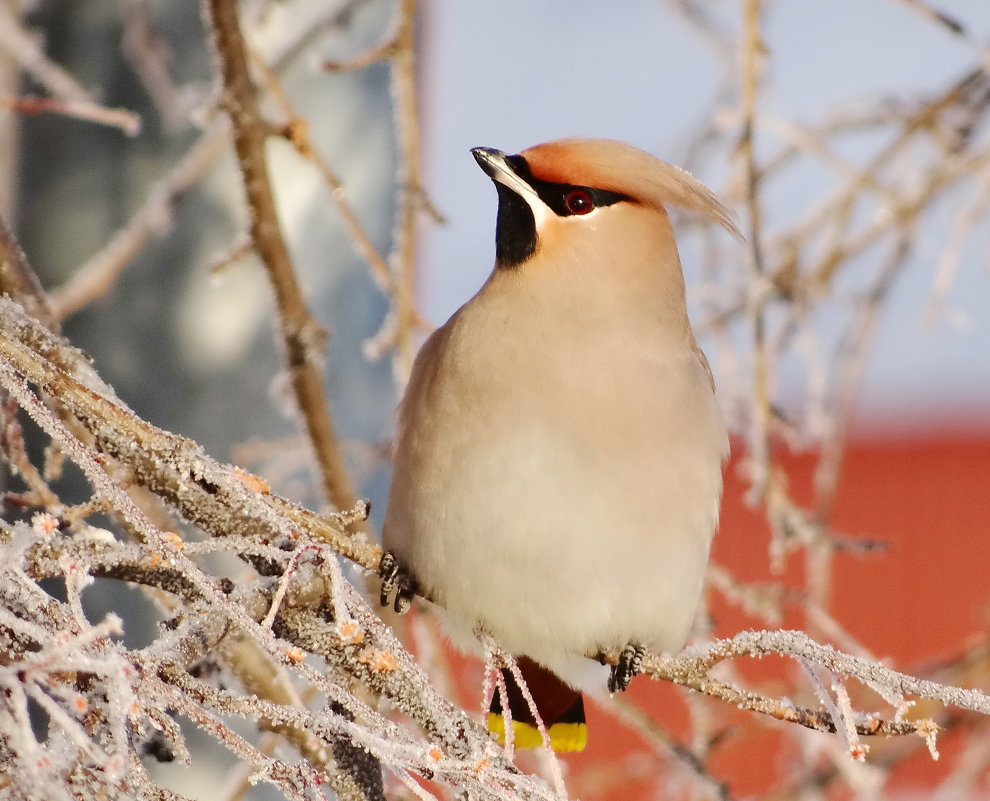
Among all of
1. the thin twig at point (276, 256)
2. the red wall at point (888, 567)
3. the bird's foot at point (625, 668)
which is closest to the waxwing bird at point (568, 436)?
the bird's foot at point (625, 668)

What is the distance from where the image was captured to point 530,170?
1979 millimetres

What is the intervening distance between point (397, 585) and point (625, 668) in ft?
1.15

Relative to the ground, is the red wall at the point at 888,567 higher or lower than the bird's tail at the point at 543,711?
higher

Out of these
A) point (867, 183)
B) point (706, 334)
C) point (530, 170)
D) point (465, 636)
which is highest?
point (867, 183)

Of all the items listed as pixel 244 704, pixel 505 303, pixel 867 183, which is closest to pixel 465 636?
pixel 505 303

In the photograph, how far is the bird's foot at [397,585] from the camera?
6.14ft

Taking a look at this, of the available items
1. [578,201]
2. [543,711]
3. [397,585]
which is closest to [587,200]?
[578,201]

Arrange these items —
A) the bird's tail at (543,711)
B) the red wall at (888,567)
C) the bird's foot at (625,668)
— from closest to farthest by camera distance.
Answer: the bird's foot at (625,668) < the bird's tail at (543,711) < the red wall at (888,567)

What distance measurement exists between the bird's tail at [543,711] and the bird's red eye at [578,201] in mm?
662

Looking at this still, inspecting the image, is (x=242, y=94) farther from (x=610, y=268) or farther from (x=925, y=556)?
(x=925, y=556)

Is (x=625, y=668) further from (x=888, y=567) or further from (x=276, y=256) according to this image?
(x=888, y=567)

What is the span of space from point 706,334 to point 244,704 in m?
2.03

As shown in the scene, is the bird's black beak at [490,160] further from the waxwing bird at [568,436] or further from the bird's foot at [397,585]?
the bird's foot at [397,585]

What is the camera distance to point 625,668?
6.44ft
